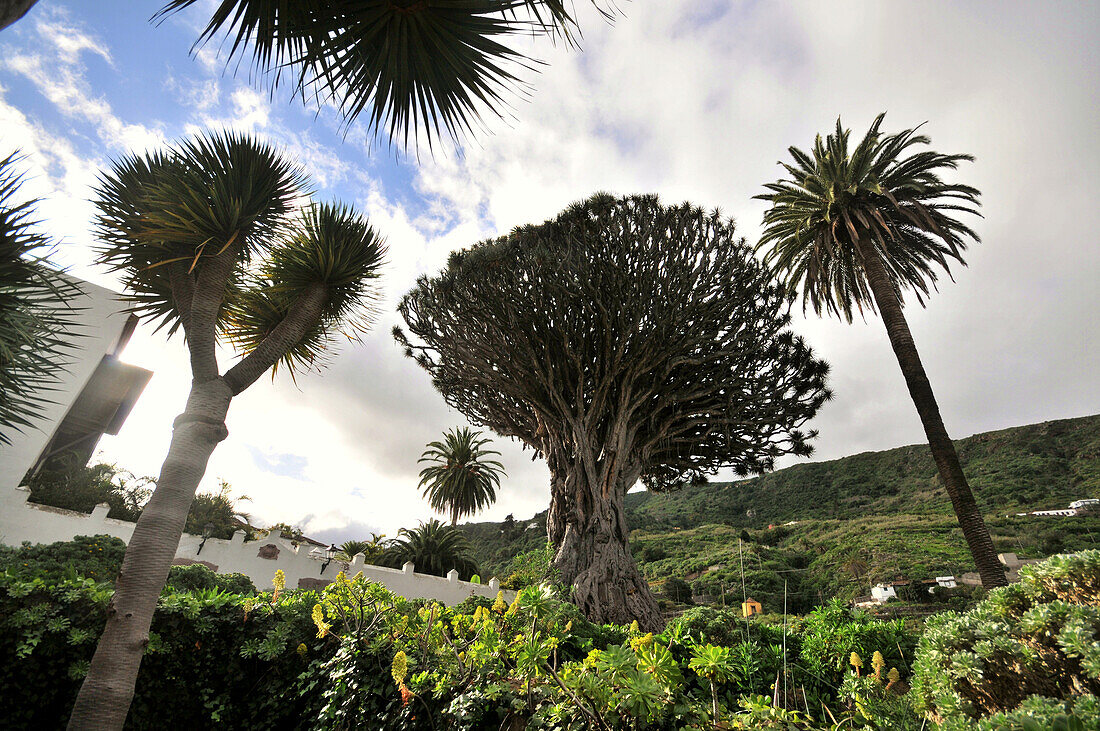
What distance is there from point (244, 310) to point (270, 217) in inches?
70.6

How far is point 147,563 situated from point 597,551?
8.78m

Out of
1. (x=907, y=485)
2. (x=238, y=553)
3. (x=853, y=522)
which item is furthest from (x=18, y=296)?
(x=907, y=485)

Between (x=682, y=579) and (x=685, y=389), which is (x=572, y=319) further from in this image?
(x=682, y=579)

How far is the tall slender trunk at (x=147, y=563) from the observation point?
393 centimetres

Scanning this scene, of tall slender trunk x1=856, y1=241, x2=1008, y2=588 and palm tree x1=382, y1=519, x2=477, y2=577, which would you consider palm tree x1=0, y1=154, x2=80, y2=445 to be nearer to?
tall slender trunk x1=856, y1=241, x2=1008, y2=588

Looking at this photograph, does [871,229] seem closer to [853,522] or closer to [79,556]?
[79,556]

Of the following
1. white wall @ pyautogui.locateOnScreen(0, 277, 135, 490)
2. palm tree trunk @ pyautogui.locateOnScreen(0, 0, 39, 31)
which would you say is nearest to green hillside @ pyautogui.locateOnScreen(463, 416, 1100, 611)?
white wall @ pyautogui.locateOnScreen(0, 277, 135, 490)

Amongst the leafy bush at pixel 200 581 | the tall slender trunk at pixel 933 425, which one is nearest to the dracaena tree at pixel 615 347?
the tall slender trunk at pixel 933 425

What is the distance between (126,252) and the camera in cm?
610

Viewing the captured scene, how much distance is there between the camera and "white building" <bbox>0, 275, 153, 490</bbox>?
48.4 feet

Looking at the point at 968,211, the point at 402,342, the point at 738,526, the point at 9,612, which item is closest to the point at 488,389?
the point at 402,342

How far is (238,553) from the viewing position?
16.7 meters

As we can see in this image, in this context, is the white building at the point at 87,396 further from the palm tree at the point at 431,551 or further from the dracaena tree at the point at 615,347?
the palm tree at the point at 431,551

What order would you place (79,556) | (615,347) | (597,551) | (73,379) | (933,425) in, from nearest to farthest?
1. (933,425)
2. (79,556)
3. (597,551)
4. (615,347)
5. (73,379)
